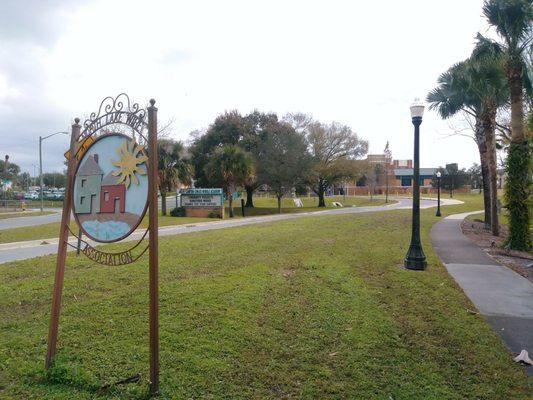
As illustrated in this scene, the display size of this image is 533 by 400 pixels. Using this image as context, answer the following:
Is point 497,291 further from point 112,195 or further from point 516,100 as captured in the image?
point 516,100

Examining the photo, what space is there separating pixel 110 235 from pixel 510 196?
12858 millimetres

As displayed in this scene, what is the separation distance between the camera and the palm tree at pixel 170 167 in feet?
110

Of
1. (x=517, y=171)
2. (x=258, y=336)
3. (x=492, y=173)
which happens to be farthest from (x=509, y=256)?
(x=258, y=336)

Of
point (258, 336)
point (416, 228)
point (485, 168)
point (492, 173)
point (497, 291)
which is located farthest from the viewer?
point (485, 168)

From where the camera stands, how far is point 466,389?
3.95 metres

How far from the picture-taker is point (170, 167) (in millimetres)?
34125

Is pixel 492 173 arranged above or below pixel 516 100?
below

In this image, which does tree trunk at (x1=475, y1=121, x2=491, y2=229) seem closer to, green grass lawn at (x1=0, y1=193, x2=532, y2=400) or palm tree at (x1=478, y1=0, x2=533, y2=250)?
palm tree at (x1=478, y1=0, x2=533, y2=250)

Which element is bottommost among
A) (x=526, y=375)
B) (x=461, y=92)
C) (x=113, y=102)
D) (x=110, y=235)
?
(x=526, y=375)

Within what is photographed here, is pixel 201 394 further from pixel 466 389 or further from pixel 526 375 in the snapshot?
pixel 526 375

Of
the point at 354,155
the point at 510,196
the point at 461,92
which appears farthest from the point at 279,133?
the point at 510,196

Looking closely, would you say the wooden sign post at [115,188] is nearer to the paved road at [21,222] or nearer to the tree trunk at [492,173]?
the tree trunk at [492,173]

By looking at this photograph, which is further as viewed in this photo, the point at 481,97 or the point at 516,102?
the point at 481,97

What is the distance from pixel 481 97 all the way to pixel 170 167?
23.2 meters
